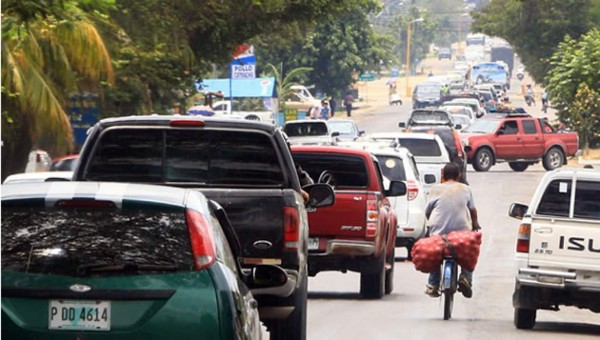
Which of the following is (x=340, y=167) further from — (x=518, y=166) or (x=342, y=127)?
(x=518, y=166)

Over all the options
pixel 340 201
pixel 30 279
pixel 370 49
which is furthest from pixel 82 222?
pixel 370 49

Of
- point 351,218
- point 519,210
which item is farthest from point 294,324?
point 351,218

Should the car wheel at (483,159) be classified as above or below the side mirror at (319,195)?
below

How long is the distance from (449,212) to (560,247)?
149 cm

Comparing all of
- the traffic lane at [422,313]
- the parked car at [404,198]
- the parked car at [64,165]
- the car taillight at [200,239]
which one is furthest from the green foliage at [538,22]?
the car taillight at [200,239]

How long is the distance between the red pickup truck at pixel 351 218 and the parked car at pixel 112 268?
29.3 feet

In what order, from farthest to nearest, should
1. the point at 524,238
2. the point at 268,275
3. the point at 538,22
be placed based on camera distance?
the point at 538,22
the point at 524,238
the point at 268,275

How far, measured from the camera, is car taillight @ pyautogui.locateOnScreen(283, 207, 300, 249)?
36.1ft

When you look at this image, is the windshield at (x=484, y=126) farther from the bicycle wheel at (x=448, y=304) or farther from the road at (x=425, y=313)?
the bicycle wheel at (x=448, y=304)

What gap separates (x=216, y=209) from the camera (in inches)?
344

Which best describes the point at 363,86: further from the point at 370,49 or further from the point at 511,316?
the point at 511,316

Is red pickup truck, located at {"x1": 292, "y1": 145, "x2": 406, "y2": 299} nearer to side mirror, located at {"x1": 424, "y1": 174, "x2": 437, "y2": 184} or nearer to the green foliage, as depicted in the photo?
side mirror, located at {"x1": 424, "y1": 174, "x2": 437, "y2": 184}

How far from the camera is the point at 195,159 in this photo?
37.8 feet

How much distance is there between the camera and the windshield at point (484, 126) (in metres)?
48.8
